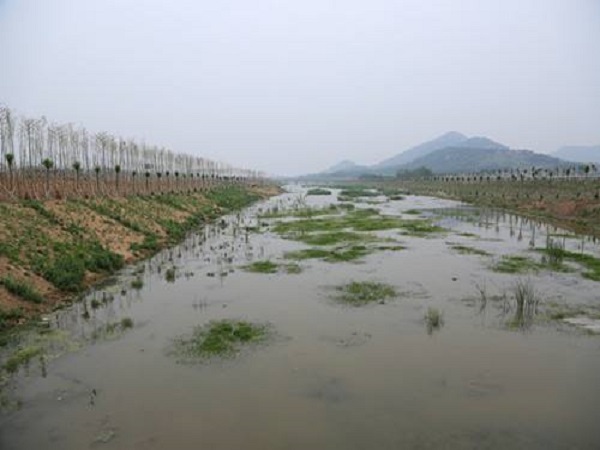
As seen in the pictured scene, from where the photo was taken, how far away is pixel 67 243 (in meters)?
21.0

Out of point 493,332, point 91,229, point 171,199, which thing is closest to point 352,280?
point 493,332

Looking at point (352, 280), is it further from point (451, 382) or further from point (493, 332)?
point (451, 382)

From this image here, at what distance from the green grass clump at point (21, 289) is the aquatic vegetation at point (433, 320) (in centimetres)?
Answer: 1292

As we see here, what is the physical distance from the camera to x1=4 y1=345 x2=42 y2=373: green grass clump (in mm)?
11073

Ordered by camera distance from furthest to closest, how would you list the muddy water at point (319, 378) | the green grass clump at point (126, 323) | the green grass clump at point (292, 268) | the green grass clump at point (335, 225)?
the green grass clump at point (335, 225) < the green grass clump at point (292, 268) < the green grass clump at point (126, 323) < the muddy water at point (319, 378)

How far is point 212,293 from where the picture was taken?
17.8 metres

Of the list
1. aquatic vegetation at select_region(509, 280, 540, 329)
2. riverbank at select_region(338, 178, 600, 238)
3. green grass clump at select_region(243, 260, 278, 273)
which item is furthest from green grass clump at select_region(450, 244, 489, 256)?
green grass clump at select_region(243, 260, 278, 273)

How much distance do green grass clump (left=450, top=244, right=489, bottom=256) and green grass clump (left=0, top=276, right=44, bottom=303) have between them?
65.3 ft

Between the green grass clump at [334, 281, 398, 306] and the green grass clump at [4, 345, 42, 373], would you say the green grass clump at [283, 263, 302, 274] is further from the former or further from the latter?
the green grass clump at [4, 345, 42, 373]

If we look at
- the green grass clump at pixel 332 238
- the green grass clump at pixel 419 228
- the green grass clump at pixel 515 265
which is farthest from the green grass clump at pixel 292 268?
the green grass clump at pixel 419 228

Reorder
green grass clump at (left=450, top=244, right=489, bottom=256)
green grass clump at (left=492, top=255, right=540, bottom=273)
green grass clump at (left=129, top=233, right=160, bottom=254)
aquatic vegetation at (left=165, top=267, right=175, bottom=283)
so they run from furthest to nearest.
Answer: green grass clump at (left=129, top=233, right=160, bottom=254) < green grass clump at (left=450, top=244, right=489, bottom=256) < green grass clump at (left=492, top=255, right=540, bottom=273) < aquatic vegetation at (left=165, top=267, right=175, bottom=283)

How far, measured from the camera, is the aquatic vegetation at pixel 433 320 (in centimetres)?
1351

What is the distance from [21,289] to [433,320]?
532 inches

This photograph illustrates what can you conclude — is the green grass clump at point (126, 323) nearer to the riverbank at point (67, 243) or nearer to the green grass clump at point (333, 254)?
the riverbank at point (67, 243)
